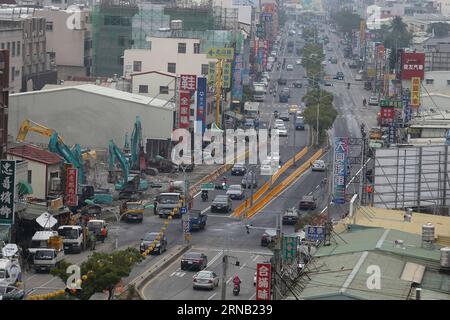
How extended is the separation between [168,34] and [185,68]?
11.9 ft

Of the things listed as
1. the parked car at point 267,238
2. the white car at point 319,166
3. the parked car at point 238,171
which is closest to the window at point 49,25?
the white car at point 319,166

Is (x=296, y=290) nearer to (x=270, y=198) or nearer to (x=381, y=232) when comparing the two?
(x=381, y=232)

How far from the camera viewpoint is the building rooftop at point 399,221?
31.9 metres

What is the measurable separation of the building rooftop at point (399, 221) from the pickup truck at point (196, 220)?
5162 millimetres

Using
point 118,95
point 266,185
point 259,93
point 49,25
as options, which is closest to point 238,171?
point 266,185

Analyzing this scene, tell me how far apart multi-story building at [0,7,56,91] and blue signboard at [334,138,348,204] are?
26.6 m

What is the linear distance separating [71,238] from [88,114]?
20266mm

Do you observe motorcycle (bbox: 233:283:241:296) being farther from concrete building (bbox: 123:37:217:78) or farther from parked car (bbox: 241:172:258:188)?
concrete building (bbox: 123:37:217:78)

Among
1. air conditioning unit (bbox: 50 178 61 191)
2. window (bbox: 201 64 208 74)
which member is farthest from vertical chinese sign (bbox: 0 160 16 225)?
window (bbox: 201 64 208 74)

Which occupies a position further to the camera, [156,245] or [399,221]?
[156,245]

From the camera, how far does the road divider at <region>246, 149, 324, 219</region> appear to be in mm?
43328

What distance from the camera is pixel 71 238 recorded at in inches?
1334

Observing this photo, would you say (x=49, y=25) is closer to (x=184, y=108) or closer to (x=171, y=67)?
(x=171, y=67)
